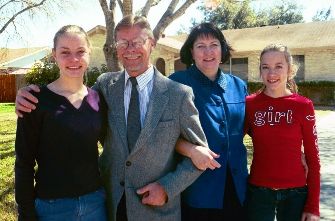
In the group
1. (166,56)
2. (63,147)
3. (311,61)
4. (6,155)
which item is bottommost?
(6,155)

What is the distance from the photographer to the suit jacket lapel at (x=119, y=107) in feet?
9.21

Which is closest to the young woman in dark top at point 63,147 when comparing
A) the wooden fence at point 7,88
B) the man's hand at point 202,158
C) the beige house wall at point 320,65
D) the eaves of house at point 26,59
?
the man's hand at point 202,158

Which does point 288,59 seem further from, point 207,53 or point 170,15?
point 170,15

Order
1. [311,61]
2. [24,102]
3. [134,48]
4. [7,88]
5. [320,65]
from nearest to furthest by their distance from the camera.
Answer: [24,102] → [134,48] → [320,65] → [311,61] → [7,88]

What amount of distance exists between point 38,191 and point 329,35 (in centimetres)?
2614

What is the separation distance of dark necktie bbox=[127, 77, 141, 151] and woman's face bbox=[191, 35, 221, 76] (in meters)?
0.62

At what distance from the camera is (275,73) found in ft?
10.8

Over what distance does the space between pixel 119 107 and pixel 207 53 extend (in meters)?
0.80

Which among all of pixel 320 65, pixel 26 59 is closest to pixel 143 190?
pixel 320 65

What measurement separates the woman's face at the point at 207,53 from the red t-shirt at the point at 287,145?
0.47 meters

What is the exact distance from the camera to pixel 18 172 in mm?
2543

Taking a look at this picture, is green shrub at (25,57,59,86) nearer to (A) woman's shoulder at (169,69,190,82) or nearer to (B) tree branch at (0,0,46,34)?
(B) tree branch at (0,0,46,34)

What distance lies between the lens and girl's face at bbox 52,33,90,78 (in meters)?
2.72

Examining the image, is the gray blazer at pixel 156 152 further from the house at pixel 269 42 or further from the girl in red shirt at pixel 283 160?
the house at pixel 269 42
